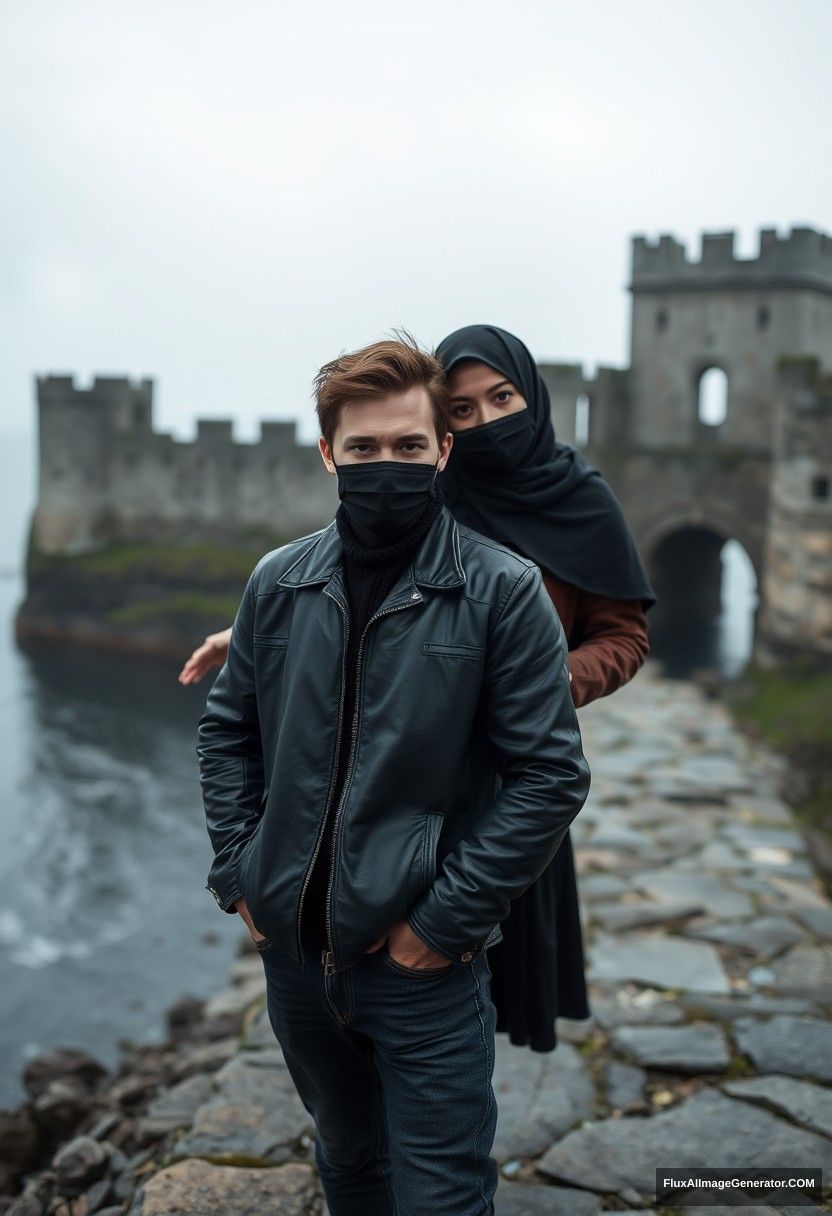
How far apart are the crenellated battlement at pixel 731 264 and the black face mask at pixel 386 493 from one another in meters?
22.2

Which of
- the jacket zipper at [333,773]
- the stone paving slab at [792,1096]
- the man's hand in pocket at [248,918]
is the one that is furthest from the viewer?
the stone paving slab at [792,1096]

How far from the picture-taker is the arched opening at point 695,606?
22234mm

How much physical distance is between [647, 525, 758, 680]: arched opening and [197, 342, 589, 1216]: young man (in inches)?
740

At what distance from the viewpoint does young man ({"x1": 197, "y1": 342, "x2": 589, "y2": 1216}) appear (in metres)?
2.39

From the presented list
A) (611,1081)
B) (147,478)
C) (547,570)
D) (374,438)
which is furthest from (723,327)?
(374,438)

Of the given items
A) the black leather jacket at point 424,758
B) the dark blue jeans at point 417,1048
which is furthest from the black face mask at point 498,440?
the dark blue jeans at point 417,1048

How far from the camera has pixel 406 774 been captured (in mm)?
2420

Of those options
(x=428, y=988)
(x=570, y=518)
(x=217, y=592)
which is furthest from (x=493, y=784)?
(x=217, y=592)

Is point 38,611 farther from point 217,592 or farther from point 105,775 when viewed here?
point 105,775

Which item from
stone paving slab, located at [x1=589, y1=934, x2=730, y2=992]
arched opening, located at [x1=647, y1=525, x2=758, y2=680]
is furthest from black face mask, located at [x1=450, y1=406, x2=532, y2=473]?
arched opening, located at [x1=647, y1=525, x2=758, y2=680]

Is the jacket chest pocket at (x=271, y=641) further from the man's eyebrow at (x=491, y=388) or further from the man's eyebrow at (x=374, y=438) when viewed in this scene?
the man's eyebrow at (x=491, y=388)

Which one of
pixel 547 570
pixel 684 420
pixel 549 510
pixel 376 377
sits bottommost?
pixel 547 570

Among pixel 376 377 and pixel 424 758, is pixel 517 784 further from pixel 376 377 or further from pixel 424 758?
pixel 376 377

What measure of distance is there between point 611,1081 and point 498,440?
2432 mm
